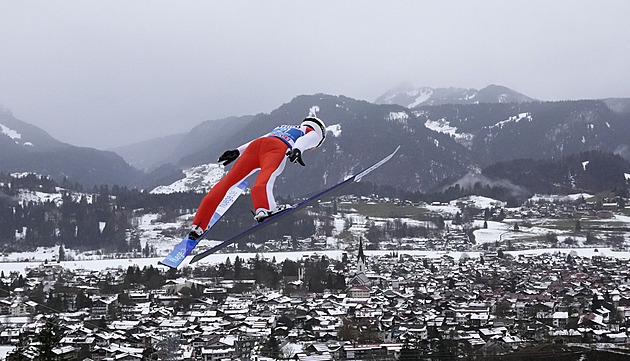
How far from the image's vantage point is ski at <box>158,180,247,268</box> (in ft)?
15.5

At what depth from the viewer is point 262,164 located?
4.75m

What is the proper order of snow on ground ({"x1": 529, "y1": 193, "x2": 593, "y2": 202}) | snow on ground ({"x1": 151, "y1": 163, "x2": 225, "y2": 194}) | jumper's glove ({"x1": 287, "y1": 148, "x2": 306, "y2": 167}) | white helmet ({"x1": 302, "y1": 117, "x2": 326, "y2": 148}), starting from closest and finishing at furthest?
jumper's glove ({"x1": 287, "y1": 148, "x2": 306, "y2": 167})
white helmet ({"x1": 302, "y1": 117, "x2": 326, "y2": 148})
snow on ground ({"x1": 529, "y1": 193, "x2": 593, "y2": 202})
snow on ground ({"x1": 151, "y1": 163, "x2": 225, "y2": 194})

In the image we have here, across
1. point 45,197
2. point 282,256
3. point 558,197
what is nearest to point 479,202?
point 558,197

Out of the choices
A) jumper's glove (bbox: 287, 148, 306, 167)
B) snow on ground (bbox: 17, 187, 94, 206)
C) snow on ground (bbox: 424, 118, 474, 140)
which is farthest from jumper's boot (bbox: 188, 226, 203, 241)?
snow on ground (bbox: 424, 118, 474, 140)

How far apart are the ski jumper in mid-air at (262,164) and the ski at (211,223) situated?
0.03 m

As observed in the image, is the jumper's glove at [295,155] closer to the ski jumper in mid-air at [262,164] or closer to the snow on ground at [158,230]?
the ski jumper in mid-air at [262,164]

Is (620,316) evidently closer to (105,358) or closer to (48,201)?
(105,358)

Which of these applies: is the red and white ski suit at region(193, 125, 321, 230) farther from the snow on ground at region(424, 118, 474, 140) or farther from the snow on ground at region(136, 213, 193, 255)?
the snow on ground at region(424, 118, 474, 140)

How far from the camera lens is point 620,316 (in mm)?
30891

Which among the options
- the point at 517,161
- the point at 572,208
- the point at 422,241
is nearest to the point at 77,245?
the point at 422,241

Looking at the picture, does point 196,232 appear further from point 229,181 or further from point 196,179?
point 196,179

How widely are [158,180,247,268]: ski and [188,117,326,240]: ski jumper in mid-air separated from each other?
0.09 ft

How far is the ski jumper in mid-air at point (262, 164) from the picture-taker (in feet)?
15.1

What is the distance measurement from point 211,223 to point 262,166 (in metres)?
0.47
